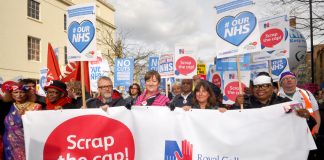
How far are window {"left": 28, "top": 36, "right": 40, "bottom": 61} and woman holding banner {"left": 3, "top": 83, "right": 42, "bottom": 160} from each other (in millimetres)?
20477

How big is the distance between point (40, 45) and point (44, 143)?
22316 mm

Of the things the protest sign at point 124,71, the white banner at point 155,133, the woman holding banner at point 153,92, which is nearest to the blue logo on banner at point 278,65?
the woman holding banner at point 153,92

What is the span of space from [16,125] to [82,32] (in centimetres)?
185

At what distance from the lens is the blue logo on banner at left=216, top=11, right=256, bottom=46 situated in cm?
486

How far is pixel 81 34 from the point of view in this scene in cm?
539

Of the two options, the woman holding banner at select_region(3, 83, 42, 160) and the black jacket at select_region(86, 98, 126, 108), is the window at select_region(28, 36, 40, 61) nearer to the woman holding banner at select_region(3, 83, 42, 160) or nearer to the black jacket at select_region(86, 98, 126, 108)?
the black jacket at select_region(86, 98, 126, 108)

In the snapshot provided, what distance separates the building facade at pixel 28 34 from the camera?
842 inches

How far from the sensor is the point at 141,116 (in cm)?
430

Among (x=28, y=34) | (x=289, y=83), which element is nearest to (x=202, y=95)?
(x=289, y=83)

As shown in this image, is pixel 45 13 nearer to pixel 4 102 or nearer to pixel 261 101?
pixel 4 102

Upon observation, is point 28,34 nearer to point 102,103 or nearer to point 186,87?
point 186,87

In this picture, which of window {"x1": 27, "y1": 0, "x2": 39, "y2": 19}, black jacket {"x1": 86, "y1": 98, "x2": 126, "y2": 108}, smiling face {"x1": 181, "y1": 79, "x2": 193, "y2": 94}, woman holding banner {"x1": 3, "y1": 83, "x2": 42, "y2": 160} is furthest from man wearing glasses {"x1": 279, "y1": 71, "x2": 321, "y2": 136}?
window {"x1": 27, "y1": 0, "x2": 39, "y2": 19}

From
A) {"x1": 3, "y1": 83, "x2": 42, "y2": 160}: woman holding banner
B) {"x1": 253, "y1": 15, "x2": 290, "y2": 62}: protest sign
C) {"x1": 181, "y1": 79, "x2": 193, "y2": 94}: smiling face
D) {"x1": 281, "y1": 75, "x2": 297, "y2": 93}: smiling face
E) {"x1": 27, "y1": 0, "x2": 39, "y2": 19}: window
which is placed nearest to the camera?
{"x1": 3, "y1": 83, "x2": 42, "y2": 160}: woman holding banner

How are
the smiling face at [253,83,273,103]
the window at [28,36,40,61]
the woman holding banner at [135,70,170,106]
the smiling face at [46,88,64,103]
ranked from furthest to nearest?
the window at [28,36,40,61] → the woman holding banner at [135,70,170,106] → the smiling face at [46,88,64,103] → the smiling face at [253,83,273,103]
